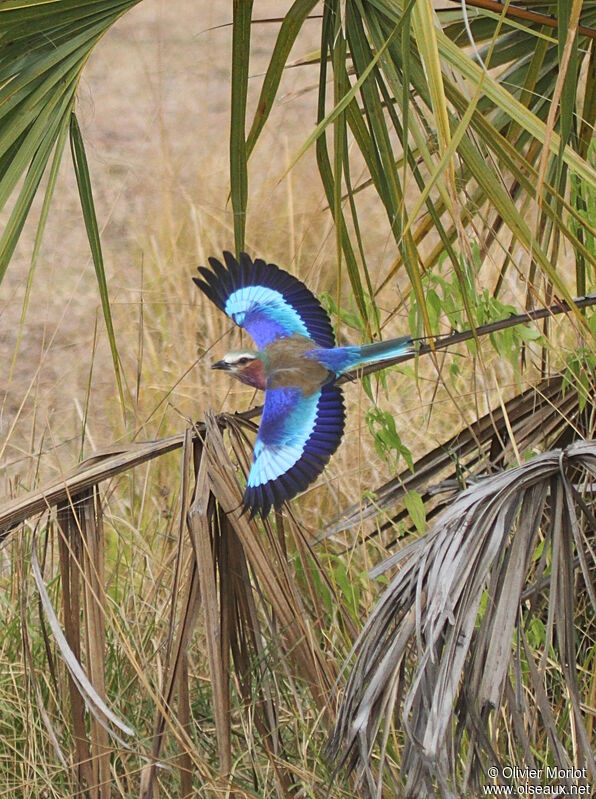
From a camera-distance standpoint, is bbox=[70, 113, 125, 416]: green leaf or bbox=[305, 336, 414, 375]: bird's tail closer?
bbox=[70, 113, 125, 416]: green leaf

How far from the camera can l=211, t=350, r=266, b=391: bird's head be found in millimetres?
1501

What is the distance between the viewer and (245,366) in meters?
1.52

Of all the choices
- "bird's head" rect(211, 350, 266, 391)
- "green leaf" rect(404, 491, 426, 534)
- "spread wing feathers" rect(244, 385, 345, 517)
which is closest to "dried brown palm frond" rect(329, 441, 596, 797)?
"spread wing feathers" rect(244, 385, 345, 517)

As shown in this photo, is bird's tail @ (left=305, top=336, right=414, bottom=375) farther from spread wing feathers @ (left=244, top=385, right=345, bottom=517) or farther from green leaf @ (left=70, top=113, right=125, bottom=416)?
green leaf @ (left=70, top=113, right=125, bottom=416)

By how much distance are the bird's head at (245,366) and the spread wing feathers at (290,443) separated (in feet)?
0.47

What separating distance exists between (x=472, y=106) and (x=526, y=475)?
34 centimetres

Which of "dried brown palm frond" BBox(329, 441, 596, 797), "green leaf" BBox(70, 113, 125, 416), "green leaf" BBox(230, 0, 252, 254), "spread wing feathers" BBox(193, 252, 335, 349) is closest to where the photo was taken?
"dried brown palm frond" BBox(329, 441, 596, 797)

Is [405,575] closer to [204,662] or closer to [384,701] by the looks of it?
[384,701]

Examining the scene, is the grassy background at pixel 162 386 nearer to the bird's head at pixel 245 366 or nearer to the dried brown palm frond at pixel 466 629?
the bird's head at pixel 245 366

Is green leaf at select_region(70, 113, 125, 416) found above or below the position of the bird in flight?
above

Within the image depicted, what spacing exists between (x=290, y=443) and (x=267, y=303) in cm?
37

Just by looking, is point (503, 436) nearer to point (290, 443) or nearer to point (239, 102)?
point (290, 443)

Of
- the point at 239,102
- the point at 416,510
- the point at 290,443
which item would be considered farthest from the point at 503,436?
the point at 239,102

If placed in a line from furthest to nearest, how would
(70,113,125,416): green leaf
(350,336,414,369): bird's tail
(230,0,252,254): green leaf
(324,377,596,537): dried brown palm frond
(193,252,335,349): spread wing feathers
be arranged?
(193,252,335,349): spread wing feathers < (324,377,596,537): dried brown palm frond < (350,336,414,369): bird's tail < (70,113,125,416): green leaf < (230,0,252,254): green leaf
